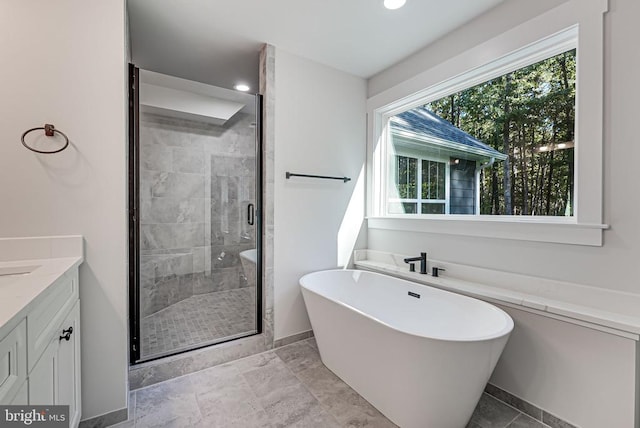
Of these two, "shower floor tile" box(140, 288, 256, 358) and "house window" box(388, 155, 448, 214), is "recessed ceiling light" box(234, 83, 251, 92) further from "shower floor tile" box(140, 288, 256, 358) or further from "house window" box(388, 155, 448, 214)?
"shower floor tile" box(140, 288, 256, 358)

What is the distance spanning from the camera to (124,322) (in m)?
1.66

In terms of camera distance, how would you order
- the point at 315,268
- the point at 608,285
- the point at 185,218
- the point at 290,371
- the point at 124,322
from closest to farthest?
the point at 608,285 < the point at 124,322 < the point at 290,371 < the point at 185,218 < the point at 315,268

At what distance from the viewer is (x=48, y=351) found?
1.05m

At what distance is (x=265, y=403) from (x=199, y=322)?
1079 millimetres

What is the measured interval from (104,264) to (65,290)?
357 mm

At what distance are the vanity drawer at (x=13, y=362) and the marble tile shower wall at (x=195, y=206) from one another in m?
1.45

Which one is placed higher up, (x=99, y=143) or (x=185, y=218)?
(x=99, y=143)

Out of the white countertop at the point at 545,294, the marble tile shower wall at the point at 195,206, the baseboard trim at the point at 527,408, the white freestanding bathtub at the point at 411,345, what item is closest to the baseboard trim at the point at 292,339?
the white freestanding bathtub at the point at 411,345

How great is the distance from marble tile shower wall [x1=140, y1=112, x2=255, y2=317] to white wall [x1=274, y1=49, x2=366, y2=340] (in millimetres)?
317

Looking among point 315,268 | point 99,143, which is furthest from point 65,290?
point 315,268

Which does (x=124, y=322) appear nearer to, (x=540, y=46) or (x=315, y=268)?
(x=315, y=268)

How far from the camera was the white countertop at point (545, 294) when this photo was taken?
143 centimetres

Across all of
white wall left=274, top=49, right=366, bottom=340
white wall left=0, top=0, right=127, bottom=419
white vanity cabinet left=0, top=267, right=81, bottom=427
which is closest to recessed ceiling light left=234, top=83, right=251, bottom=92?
white wall left=274, top=49, right=366, bottom=340

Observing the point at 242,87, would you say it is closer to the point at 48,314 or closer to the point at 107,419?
the point at 48,314
